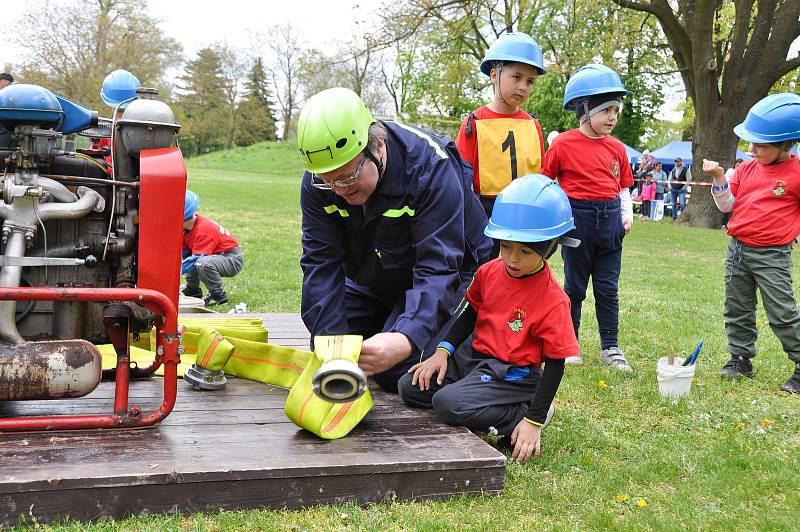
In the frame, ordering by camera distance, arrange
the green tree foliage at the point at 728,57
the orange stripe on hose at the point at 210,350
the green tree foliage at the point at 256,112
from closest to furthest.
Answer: the orange stripe on hose at the point at 210,350, the green tree foliage at the point at 728,57, the green tree foliage at the point at 256,112

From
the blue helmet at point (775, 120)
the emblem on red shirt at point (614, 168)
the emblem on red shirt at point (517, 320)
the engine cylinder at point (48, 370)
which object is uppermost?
the blue helmet at point (775, 120)

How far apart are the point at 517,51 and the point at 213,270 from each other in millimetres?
3688

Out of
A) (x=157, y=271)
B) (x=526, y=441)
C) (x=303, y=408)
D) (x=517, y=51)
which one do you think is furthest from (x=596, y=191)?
(x=157, y=271)

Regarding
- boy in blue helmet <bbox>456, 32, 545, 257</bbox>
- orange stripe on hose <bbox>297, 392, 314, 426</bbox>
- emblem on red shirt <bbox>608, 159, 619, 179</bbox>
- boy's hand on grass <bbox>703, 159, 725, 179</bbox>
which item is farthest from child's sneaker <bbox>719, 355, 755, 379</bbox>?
orange stripe on hose <bbox>297, 392, 314, 426</bbox>

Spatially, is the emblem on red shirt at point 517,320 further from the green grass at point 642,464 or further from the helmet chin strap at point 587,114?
the helmet chin strap at point 587,114

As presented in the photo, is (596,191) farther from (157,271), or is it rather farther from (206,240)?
(206,240)

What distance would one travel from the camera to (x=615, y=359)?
199 inches

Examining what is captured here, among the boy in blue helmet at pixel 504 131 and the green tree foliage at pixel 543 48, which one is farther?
the green tree foliage at pixel 543 48

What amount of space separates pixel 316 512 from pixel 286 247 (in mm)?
9029

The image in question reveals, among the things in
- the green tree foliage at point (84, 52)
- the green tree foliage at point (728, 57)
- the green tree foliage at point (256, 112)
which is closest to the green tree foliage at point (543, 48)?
the green tree foliage at point (728, 57)

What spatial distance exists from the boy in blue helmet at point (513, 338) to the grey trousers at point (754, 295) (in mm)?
2104

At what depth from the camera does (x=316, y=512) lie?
8.82 ft

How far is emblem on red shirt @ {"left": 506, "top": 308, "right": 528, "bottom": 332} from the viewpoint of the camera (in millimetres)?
3322

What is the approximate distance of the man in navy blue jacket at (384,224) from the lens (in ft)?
9.39
